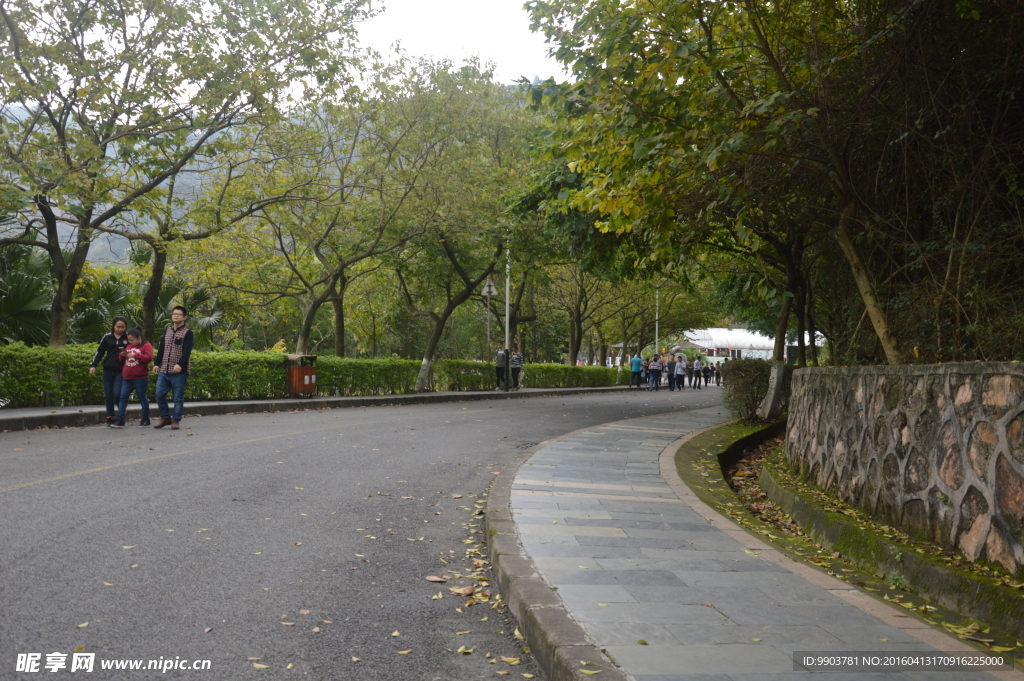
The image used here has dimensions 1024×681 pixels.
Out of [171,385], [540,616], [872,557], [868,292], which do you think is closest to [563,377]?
[171,385]

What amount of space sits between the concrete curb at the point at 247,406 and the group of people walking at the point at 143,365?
1.99 feet

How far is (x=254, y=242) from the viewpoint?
25.6 metres

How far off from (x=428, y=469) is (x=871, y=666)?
670 cm

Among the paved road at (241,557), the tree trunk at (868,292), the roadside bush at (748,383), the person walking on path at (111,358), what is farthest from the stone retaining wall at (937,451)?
the person walking on path at (111,358)

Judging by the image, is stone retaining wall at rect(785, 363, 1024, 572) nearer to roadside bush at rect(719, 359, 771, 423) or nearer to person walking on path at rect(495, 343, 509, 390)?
roadside bush at rect(719, 359, 771, 423)

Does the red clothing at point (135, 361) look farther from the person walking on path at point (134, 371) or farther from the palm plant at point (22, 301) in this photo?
the palm plant at point (22, 301)

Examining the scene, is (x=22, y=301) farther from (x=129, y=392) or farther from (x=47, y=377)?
(x=129, y=392)

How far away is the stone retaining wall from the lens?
4.34m

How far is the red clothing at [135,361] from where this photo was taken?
1262cm

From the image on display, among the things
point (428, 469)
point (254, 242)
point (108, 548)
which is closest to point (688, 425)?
point (428, 469)

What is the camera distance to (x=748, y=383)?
16.0 m

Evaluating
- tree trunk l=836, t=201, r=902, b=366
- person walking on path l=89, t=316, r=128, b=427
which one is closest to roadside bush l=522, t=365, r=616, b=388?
person walking on path l=89, t=316, r=128, b=427

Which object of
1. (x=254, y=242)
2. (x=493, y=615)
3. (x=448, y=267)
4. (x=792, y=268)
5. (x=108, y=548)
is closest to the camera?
(x=493, y=615)

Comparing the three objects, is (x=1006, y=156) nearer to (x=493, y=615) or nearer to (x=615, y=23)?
(x=615, y=23)
